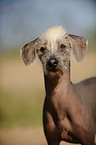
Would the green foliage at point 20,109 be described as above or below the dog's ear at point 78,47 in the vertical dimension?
below

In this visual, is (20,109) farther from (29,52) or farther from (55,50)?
(55,50)

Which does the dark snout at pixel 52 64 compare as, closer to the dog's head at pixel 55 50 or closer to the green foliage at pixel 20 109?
the dog's head at pixel 55 50

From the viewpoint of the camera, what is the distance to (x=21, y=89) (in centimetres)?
229

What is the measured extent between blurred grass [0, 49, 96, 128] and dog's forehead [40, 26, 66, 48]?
641 millimetres

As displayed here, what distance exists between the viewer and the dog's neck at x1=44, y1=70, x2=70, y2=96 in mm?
1524

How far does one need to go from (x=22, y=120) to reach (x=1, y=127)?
0.20 m

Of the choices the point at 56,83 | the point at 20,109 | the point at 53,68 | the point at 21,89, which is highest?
the point at 53,68

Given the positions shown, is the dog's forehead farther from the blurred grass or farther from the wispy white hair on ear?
the blurred grass

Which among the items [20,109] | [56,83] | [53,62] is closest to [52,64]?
[53,62]

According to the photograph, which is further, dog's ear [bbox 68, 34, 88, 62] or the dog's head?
dog's ear [bbox 68, 34, 88, 62]

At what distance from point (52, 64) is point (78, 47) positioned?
267 mm

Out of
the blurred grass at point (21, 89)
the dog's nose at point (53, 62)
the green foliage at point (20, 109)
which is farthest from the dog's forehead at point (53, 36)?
the green foliage at point (20, 109)

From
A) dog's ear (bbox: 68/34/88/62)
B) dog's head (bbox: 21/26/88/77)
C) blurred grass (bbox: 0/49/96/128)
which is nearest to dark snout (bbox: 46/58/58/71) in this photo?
dog's head (bbox: 21/26/88/77)

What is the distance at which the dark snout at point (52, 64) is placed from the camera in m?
1.39
